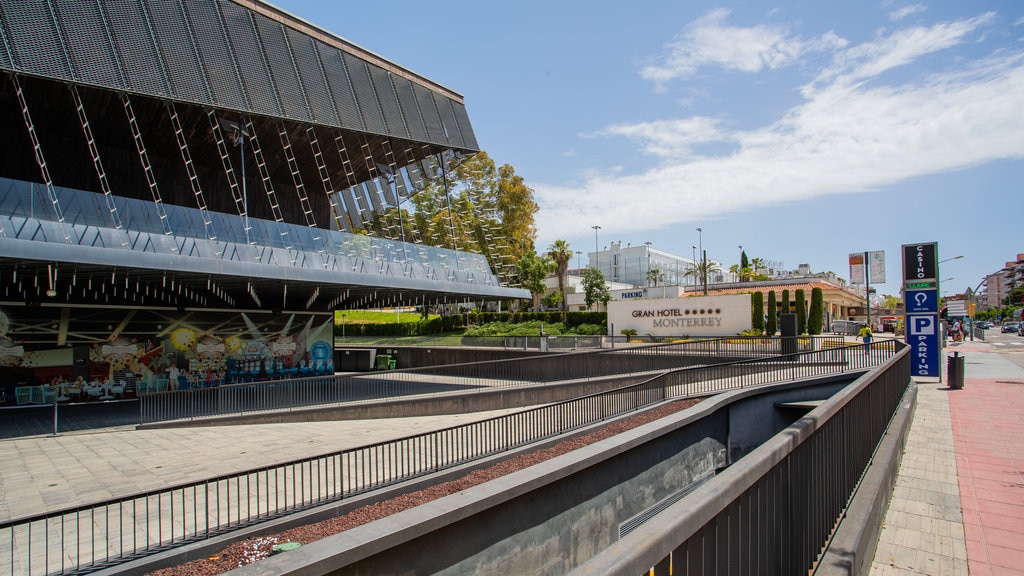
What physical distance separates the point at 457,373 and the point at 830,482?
2716 cm

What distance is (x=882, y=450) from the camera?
5707 mm

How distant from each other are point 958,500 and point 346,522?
735 cm

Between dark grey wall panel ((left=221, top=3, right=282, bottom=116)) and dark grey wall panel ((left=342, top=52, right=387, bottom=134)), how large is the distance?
3.86 metres

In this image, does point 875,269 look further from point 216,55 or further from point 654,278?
point 654,278

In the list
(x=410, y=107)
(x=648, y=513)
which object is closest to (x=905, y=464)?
(x=648, y=513)

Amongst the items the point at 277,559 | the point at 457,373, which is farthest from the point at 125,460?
the point at 457,373

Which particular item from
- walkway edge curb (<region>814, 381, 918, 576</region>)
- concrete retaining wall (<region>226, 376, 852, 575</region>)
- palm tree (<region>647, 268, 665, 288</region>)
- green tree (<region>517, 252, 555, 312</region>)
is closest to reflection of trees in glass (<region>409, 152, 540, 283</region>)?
green tree (<region>517, 252, 555, 312</region>)

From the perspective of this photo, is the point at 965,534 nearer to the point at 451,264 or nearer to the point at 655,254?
the point at 451,264

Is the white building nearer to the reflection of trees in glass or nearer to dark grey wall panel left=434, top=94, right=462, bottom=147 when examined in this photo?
the reflection of trees in glass

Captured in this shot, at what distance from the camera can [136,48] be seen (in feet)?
57.8

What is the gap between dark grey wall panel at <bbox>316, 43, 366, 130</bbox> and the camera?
908 inches

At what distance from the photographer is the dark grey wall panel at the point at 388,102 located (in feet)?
81.7

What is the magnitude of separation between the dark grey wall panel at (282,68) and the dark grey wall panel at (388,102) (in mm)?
3907

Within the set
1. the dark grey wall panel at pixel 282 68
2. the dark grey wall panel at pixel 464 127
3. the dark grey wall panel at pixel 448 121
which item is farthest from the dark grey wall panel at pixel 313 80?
the dark grey wall panel at pixel 464 127
